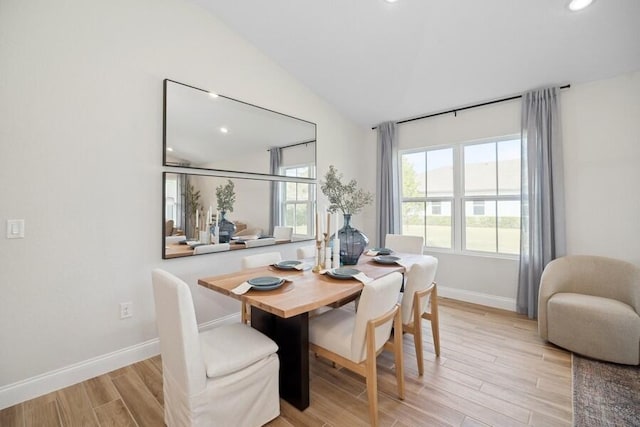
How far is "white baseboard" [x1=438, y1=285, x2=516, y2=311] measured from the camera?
350cm

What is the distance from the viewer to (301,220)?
12.4ft

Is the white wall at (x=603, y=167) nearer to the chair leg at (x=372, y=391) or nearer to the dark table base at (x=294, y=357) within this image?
the chair leg at (x=372, y=391)

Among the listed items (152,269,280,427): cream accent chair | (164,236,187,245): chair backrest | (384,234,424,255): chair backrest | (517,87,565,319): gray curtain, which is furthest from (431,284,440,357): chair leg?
(164,236,187,245): chair backrest

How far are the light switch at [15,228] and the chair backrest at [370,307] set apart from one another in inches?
88.8

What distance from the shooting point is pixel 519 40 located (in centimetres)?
265

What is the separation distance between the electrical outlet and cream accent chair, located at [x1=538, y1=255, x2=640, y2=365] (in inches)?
142

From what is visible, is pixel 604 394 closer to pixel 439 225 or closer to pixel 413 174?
pixel 439 225

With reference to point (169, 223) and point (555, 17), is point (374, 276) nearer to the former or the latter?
point (169, 223)

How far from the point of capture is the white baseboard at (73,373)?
1.87 m

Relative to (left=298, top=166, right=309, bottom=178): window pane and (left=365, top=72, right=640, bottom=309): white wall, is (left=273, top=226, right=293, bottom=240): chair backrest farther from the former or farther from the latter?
(left=365, top=72, right=640, bottom=309): white wall

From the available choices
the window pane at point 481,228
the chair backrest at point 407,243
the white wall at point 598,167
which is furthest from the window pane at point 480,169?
the chair backrest at point 407,243

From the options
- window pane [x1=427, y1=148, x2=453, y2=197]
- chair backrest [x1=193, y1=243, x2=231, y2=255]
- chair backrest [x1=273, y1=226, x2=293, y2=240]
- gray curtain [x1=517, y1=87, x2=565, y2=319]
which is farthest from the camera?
window pane [x1=427, y1=148, x2=453, y2=197]

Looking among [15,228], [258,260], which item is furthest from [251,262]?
[15,228]

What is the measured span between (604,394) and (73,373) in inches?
146
